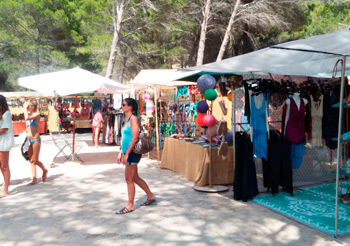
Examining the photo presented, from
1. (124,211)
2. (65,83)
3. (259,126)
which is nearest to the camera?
(124,211)

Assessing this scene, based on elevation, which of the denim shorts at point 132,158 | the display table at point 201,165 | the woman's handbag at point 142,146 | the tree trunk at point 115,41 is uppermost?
the tree trunk at point 115,41

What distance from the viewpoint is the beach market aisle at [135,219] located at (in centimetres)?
334

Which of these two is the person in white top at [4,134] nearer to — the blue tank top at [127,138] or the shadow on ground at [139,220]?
the shadow on ground at [139,220]

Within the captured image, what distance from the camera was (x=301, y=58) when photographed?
3967mm

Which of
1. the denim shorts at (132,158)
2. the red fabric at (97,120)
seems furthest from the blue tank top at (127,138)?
the red fabric at (97,120)

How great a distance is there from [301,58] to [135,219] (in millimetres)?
2821

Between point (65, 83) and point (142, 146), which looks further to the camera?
point (65, 83)

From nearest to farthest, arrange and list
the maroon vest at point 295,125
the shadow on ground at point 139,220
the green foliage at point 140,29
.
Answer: the shadow on ground at point 139,220, the maroon vest at point 295,125, the green foliage at point 140,29

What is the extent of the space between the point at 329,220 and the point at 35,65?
67.3 feet

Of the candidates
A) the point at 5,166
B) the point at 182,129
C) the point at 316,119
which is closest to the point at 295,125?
the point at 316,119

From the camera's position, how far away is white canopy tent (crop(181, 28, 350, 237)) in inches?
126

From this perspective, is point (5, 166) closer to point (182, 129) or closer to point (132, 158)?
point (132, 158)

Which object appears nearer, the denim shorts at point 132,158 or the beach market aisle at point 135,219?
the beach market aisle at point 135,219

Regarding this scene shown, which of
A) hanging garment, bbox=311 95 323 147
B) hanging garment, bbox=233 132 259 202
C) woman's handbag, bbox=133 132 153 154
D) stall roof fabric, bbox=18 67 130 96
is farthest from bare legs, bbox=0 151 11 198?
hanging garment, bbox=311 95 323 147
